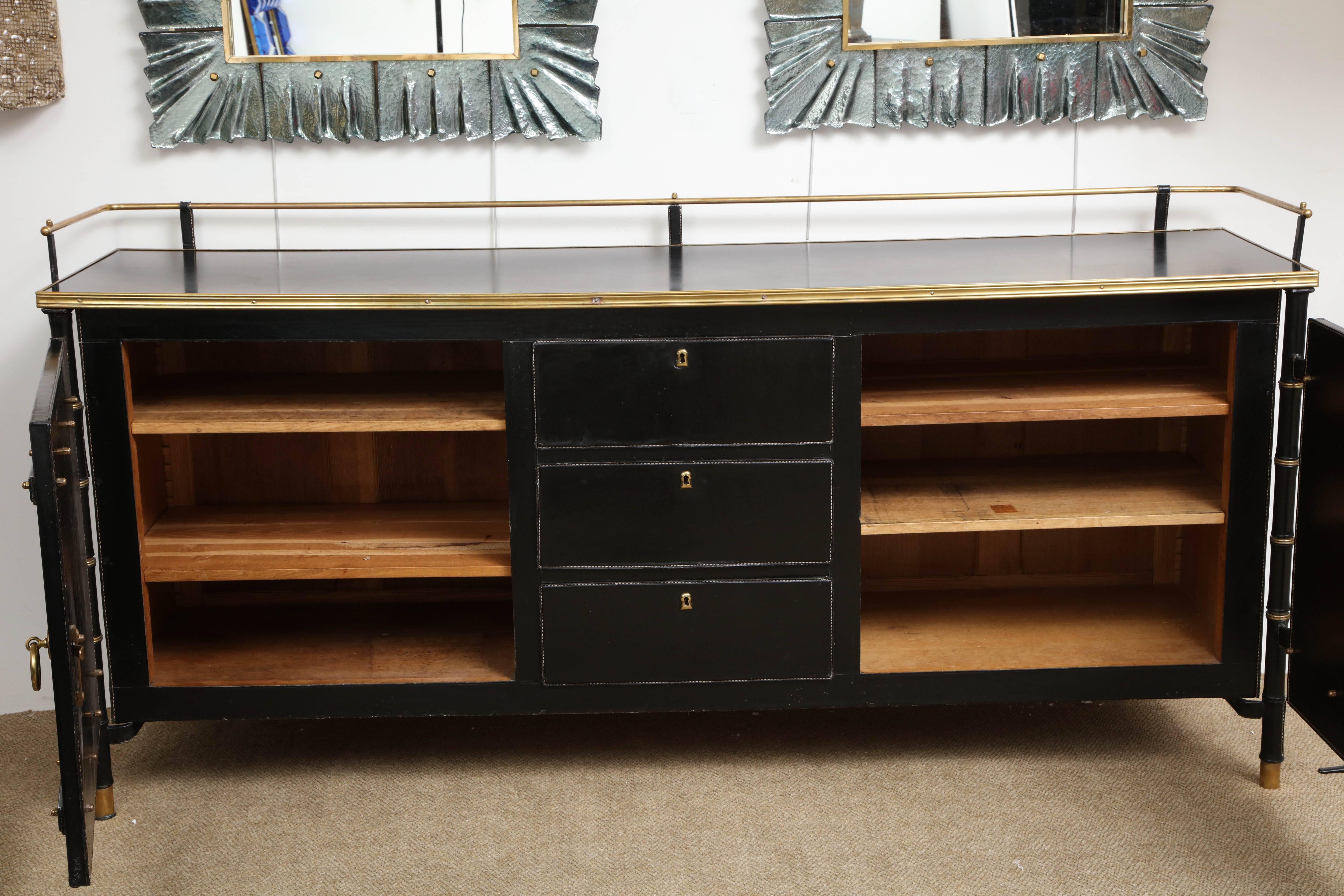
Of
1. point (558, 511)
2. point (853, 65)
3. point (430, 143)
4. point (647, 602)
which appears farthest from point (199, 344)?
point (853, 65)

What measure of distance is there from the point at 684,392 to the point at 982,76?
1.20 metres

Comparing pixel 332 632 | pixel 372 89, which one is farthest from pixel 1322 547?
pixel 372 89

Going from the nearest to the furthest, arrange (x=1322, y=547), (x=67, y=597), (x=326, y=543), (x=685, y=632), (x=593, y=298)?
(x=67, y=597) → (x=593, y=298) → (x=1322, y=547) → (x=685, y=632) → (x=326, y=543)

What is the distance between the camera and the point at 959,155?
314 cm

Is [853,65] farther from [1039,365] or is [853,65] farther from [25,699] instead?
[25,699]

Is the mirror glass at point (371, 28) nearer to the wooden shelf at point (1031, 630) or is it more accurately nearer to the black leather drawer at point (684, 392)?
the black leather drawer at point (684, 392)

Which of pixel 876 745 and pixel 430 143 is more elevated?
pixel 430 143

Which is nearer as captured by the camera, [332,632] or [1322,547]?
[1322,547]

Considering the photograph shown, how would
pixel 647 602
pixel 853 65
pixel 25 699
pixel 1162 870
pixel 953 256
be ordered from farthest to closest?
1. pixel 25 699
2. pixel 853 65
3. pixel 953 256
4. pixel 647 602
5. pixel 1162 870

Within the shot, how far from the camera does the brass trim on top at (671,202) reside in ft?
10.0

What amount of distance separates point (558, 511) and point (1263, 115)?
2.06 meters

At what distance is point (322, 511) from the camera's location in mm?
3078

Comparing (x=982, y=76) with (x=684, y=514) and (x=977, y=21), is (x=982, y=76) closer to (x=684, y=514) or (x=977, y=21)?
(x=977, y=21)

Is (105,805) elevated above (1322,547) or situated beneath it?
situated beneath
